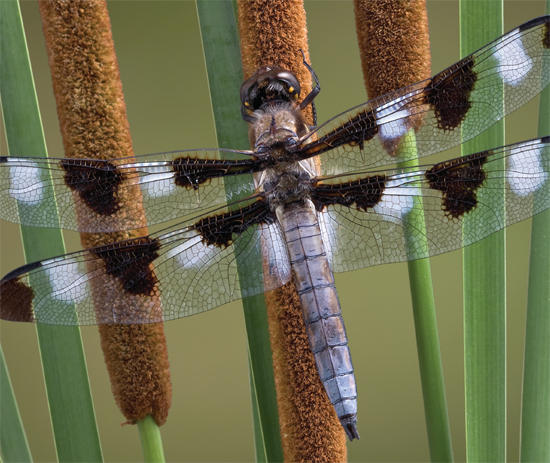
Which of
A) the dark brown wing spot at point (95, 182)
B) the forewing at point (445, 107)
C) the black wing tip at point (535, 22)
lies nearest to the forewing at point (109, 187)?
the dark brown wing spot at point (95, 182)

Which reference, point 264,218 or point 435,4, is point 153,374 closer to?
point 264,218

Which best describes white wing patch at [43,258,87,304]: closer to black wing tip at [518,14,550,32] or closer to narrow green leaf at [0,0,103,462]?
narrow green leaf at [0,0,103,462]

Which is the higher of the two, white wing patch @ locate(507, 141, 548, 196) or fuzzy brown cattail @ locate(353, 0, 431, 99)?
fuzzy brown cattail @ locate(353, 0, 431, 99)

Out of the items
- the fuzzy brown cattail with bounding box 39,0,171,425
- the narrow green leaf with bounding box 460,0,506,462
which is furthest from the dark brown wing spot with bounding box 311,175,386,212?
the fuzzy brown cattail with bounding box 39,0,171,425

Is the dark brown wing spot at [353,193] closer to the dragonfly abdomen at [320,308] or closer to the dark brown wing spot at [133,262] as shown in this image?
the dragonfly abdomen at [320,308]

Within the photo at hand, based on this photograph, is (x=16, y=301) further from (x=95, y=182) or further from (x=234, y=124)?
(x=234, y=124)

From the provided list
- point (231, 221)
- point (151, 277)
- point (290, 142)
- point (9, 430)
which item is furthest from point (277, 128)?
point (9, 430)
